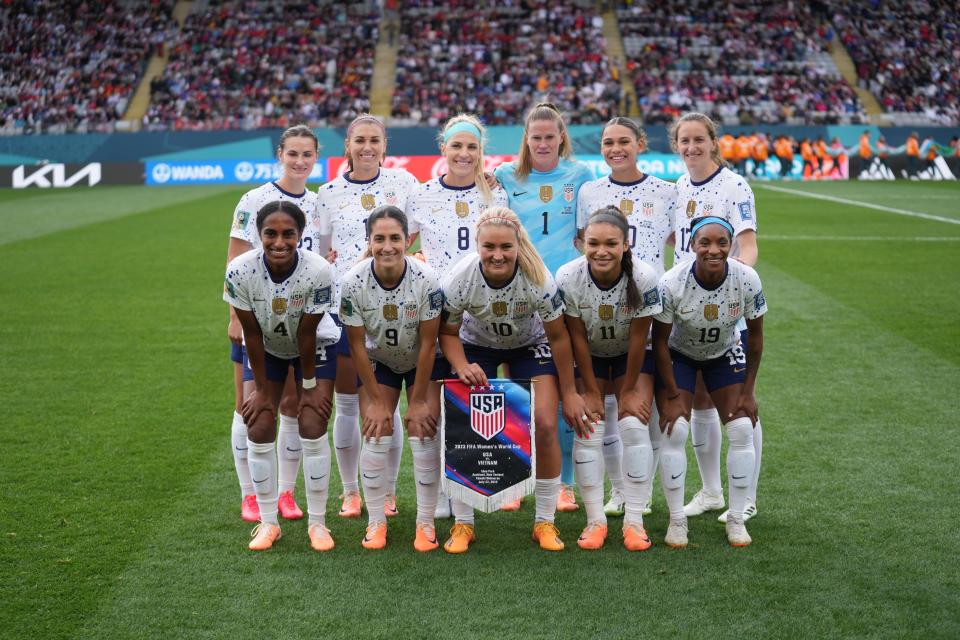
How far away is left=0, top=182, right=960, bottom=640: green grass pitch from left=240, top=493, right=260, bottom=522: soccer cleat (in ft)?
0.22

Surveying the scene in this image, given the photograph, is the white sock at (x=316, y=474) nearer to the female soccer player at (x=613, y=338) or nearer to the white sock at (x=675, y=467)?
the female soccer player at (x=613, y=338)

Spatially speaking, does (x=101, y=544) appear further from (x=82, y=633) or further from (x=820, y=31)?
(x=820, y=31)

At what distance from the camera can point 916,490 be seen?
5.50 m

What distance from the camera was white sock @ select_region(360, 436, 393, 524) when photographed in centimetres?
494

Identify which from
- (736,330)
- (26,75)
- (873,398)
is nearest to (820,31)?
(26,75)

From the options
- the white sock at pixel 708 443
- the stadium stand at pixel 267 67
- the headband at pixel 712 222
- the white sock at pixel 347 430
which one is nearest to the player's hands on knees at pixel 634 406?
the white sock at pixel 708 443

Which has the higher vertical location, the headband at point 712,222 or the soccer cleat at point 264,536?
the headband at point 712,222

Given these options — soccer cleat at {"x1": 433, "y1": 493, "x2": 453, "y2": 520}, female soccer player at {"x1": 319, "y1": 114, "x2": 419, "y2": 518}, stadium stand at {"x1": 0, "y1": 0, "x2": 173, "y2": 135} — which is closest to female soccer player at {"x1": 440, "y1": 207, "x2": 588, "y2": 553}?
soccer cleat at {"x1": 433, "y1": 493, "x2": 453, "y2": 520}

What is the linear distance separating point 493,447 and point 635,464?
0.71 m

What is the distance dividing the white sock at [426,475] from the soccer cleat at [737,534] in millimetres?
1480

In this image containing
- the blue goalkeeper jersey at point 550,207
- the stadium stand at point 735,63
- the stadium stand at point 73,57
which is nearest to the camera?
the blue goalkeeper jersey at point 550,207

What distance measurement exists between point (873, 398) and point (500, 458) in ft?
12.7

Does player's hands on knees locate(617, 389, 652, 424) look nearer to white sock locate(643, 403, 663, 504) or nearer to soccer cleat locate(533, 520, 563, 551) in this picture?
white sock locate(643, 403, 663, 504)

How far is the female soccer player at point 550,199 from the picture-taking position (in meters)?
5.55
